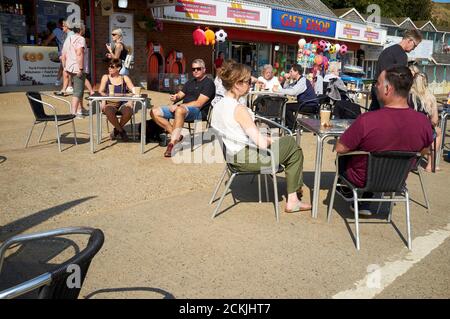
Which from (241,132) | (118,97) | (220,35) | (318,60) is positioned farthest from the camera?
(318,60)

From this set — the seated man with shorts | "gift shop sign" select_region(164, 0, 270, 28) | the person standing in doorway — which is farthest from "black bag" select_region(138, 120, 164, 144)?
"gift shop sign" select_region(164, 0, 270, 28)

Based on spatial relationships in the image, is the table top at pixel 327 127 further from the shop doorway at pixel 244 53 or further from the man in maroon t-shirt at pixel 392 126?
the shop doorway at pixel 244 53

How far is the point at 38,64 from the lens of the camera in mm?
12312

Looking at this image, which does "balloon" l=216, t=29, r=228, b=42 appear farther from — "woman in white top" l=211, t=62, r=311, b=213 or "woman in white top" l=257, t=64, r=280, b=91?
"woman in white top" l=211, t=62, r=311, b=213

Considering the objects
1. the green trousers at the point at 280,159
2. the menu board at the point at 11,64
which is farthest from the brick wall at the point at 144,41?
the green trousers at the point at 280,159

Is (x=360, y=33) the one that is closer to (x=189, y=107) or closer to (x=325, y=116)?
(x=189, y=107)

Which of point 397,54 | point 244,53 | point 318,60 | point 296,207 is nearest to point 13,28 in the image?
point 244,53

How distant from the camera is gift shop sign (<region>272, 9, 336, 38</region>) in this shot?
18453mm

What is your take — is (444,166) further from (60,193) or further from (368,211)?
(60,193)

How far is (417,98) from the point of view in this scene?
5898mm

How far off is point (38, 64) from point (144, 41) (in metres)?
3.41

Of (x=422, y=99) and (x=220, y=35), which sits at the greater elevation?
(x=220, y=35)
